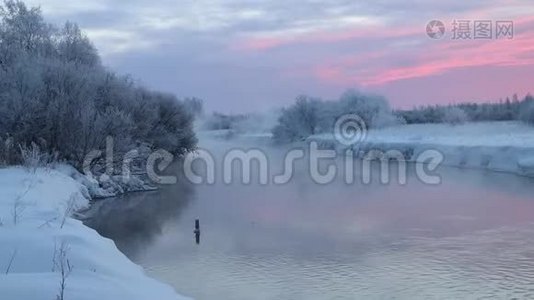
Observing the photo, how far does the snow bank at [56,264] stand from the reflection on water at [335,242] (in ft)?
5.19

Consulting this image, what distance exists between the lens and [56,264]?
8422 millimetres

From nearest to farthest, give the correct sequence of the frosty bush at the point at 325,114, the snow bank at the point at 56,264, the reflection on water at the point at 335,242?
the snow bank at the point at 56,264, the reflection on water at the point at 335,242, the frosty bush at the point at 325,114

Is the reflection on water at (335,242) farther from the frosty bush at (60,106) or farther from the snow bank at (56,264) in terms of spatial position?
the frosty bush at (60,106)

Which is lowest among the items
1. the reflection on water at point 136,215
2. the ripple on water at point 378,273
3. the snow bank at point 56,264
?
the ripple on water at point 378,273

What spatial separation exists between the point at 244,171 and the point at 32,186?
19.6m

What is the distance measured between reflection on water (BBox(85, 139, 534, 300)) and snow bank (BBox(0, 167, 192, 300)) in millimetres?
1581

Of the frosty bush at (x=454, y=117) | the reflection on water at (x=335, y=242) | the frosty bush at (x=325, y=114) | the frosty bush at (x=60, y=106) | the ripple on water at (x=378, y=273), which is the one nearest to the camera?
the ripple on water at (x=378, y=273)

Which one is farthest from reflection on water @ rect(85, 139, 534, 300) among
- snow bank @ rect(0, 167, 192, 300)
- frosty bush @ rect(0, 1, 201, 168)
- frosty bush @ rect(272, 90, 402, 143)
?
frosty bush @ rect(272, 90, 402, 143)

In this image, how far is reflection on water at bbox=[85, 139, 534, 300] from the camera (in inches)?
435

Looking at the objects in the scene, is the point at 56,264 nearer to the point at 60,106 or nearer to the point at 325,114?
the point at 60,106

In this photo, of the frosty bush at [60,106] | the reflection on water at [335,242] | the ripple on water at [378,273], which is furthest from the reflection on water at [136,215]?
the frosty bush at [60,106]

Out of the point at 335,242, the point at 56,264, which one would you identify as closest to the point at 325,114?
the point at 335,242

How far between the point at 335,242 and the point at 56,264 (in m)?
7.83

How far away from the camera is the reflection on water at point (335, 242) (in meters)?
11.1
